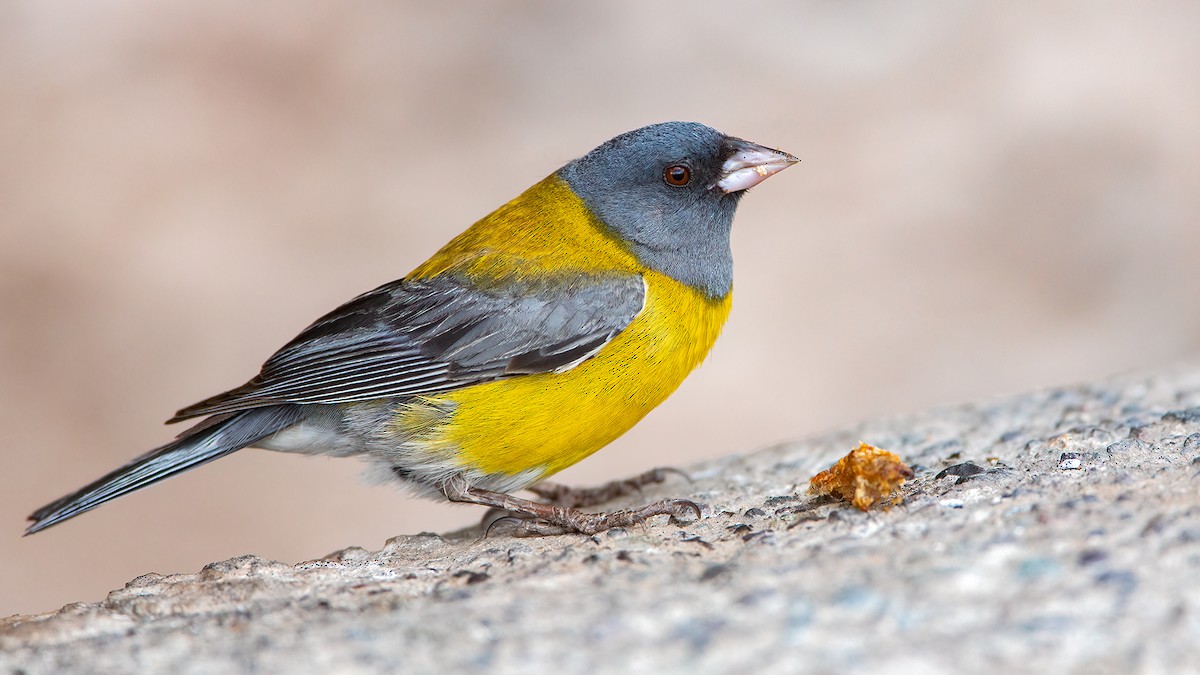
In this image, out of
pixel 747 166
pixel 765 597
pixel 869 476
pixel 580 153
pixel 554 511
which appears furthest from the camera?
pixel 580 153

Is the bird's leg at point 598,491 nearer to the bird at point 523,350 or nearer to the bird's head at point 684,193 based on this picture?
the bird at point 523,350

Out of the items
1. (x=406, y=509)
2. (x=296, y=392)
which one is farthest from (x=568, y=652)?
(x=406, y=509)

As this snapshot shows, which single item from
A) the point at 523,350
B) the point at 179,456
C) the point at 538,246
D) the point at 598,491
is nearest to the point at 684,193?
the point at 538,246

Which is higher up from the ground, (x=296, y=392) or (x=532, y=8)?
(x=532, y=8)

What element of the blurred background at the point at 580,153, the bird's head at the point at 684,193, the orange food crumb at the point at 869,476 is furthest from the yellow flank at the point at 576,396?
the blurred background at the point at 580,153

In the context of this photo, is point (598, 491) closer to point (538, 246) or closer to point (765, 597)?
point (538, 246)

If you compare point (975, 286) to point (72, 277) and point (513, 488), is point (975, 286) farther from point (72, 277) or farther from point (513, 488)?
point (72, 277)

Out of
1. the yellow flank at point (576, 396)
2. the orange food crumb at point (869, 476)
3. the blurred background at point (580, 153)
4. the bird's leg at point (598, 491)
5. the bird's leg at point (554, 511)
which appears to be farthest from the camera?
the blurred background at point (580, 153)
